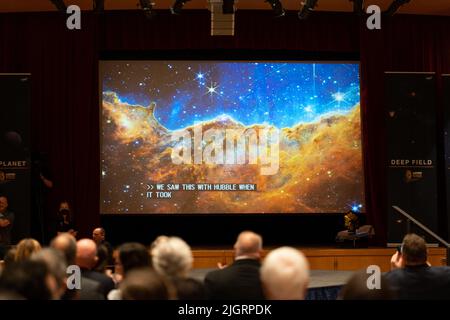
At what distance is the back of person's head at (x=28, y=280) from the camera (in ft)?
6.76

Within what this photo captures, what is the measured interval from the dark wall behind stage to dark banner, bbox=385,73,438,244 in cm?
51

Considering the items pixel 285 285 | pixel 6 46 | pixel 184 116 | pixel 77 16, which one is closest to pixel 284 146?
pixel 184 116

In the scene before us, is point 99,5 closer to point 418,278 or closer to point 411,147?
point 411,147

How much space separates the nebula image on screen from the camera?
930 cm

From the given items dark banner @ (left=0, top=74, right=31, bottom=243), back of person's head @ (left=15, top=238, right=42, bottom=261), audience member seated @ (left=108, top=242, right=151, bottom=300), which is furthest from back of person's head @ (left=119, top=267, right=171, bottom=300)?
dark banner @ (left=0, top=74, right=31, bottom=243)

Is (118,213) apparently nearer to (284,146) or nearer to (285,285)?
(284,146)

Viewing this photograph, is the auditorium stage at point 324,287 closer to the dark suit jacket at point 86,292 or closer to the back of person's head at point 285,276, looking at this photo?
the dark suit jacket at point 86,292

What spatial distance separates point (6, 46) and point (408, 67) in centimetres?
549

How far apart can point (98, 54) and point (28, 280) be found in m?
7.58

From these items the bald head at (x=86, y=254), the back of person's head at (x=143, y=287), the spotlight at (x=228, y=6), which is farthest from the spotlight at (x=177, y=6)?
the back of person's head at (x=143, y=287)

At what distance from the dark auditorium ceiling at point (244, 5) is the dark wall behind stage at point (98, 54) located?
14cm

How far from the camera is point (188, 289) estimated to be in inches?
113

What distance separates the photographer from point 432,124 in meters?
9.16

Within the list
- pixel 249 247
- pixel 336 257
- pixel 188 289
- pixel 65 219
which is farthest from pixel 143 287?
pixel 336 257
